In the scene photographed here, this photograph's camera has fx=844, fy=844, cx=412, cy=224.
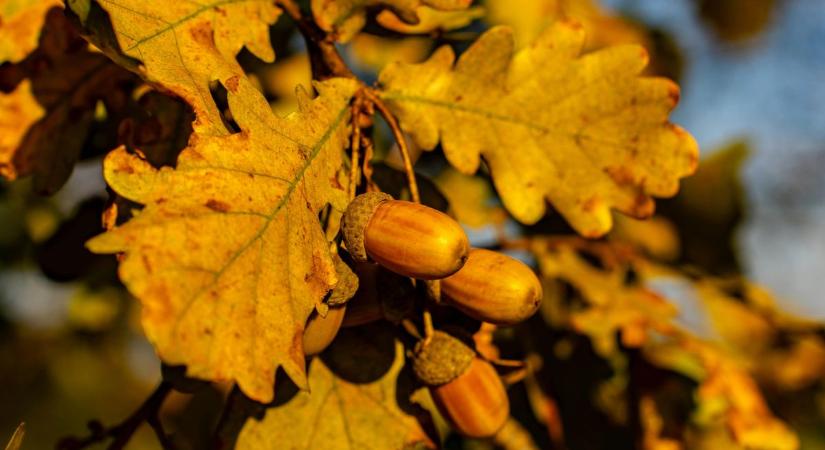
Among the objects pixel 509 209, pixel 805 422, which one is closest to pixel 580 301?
pixel 509 209

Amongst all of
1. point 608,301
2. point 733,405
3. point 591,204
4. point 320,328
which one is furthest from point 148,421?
point 733,405

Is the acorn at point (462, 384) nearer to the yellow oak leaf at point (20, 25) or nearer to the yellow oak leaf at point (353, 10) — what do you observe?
the yellow oak leaf at point (353, 10)

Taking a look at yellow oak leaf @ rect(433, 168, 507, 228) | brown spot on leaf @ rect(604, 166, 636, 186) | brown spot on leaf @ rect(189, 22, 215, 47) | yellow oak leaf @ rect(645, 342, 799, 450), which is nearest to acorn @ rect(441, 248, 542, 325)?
brown spot on leaf @ rect(604, 166, 636, 186)

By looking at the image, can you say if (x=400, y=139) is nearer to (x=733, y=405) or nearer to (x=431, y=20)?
(x=431, y=20)

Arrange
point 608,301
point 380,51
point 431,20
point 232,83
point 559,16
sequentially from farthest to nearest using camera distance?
1. point 380,51
2. point 559,16
3. point 608,301
4. point 431,20
5. point 232,83

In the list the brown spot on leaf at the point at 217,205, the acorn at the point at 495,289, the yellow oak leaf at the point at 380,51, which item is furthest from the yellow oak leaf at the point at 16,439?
the yellow oak leaf at the point at 380,51

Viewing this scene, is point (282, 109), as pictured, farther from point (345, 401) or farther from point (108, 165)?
point (108, 165)

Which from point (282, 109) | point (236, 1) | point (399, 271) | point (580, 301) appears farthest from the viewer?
point (282, 109)
